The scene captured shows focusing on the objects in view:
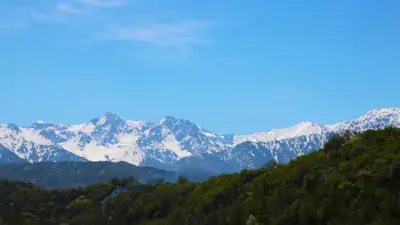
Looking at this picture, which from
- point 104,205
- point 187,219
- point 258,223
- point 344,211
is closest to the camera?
point 344,211

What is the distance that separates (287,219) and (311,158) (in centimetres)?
1976

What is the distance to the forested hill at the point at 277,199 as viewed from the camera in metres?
64.9

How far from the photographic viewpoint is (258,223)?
224 feet

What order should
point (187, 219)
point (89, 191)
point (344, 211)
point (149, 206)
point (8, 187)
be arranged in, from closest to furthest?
point (344, 211) < point (187, 219) < point (149, 206) < point (89, 191) < point (8, 187)

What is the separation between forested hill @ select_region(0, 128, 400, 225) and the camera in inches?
2554

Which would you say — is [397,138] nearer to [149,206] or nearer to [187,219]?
[187,219]

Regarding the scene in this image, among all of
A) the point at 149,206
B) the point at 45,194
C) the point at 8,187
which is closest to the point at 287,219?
the point at 149,206

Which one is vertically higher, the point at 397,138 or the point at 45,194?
the point at 397,138

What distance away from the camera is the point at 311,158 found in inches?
3359

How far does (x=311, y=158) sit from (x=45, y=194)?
61.4 metres

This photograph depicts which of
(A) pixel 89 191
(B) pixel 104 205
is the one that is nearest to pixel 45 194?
(A) pixel 89 191

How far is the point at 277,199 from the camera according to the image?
72000 mm

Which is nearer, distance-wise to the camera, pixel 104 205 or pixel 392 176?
pixel 392 176

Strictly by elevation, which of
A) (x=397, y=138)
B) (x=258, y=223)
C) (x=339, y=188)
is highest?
(x=397, y=138)
